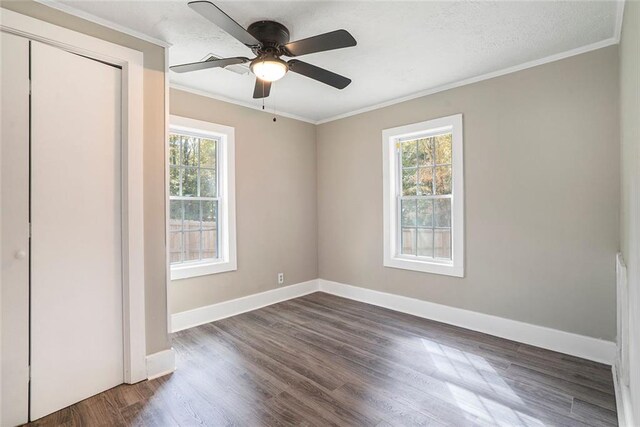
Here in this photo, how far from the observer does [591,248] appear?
2.61 m

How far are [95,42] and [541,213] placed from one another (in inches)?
152

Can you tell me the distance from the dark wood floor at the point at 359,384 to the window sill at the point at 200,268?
61 centimetres

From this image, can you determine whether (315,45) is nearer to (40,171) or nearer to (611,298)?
(40,171)

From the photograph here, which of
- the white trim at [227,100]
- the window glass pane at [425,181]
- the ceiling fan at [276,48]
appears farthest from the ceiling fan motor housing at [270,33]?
the window glass pane at [425,181]

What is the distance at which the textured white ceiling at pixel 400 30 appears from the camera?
205 cm

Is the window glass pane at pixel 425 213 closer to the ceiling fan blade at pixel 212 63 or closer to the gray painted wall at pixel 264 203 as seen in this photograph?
the gray painted wall at pixel 264 203

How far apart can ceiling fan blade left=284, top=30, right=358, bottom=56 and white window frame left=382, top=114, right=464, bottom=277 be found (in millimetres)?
1977

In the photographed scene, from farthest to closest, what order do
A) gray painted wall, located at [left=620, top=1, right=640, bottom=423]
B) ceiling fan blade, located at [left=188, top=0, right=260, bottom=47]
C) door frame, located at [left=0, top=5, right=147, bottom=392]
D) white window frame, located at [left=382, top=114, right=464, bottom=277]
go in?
1. white window frame, located at [left=382, top=114, right=464, bottom=277]
2. door frame, located at [left=0, top=5, right=147, bottom=392]
3. ceiling fan blade, located at [left=188, top=0, right=260, bottom=47]
4. gray painted wall, located at [left=620, top=1, right=640, bottom=423]

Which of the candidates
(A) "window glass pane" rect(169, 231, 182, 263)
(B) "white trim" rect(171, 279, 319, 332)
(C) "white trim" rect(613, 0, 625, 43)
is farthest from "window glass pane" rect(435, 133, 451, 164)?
(A) "window glass pane" rect(169, 231, 182, 263)

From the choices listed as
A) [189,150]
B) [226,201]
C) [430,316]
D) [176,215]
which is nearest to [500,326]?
[430,316]

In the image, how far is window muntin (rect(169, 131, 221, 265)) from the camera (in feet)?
11.3

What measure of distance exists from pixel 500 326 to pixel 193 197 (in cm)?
353

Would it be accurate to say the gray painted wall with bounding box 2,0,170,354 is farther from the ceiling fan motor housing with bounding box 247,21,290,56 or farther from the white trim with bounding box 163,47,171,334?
the ceiling fan motor housing with bounding box 247,21,290,56

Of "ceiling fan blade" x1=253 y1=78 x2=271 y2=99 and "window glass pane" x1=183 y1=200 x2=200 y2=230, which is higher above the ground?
"ceiling fan blade" x1=253 y1=78 x2=271 y2=99
